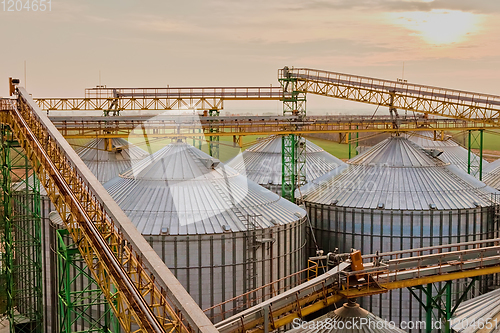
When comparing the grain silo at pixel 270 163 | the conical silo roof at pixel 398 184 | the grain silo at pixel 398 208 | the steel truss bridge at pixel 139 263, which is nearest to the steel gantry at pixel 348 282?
the steel truss bridge at pixel 139 263

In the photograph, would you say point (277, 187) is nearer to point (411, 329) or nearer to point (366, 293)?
point (411, 329)

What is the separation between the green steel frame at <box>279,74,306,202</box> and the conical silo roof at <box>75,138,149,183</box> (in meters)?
11.3

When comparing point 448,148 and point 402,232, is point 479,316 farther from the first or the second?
point 448,148

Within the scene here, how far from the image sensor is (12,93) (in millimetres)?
36500

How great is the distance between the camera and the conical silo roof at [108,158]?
133ft

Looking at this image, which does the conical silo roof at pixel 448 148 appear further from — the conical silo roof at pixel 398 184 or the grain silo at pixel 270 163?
the conical silo roof at pixel 398 184

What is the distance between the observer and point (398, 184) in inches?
1490

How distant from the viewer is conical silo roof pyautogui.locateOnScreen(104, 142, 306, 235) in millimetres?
28656

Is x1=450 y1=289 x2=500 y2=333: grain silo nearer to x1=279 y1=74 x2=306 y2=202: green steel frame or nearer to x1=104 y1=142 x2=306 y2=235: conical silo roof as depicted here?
x1=104 y1=142 x2=306 y2=235: conical silo roof

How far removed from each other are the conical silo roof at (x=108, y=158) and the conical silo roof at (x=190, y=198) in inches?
292

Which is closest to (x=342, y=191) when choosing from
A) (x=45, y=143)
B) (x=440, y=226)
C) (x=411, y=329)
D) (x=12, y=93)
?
(x=440, y=226)

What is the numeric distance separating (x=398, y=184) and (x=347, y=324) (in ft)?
53.8

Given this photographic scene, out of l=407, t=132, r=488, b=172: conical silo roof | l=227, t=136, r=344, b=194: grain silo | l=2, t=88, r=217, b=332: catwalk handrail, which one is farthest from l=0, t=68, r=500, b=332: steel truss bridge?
l=407, t=132, r=488, b=172: conical silo roof

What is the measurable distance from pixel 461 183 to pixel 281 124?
13121mm
